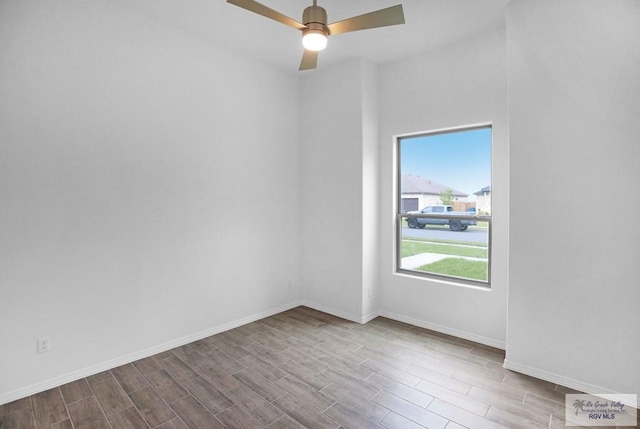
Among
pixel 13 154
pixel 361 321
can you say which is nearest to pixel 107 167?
pixel 13 154

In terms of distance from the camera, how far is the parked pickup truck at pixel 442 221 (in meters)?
3.52

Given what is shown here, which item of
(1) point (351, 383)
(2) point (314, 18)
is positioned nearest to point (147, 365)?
(1) point (351, 383)

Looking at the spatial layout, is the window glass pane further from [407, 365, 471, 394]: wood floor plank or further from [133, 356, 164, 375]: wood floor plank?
[133, 356, 164, 375]: wood floor plank

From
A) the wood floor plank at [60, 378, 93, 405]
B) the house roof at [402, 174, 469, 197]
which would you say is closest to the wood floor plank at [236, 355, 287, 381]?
the wood floor plank at [60, 378, 93, 405]

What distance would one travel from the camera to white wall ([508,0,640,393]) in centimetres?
227

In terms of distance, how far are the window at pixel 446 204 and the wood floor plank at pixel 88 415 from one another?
323 centimetres

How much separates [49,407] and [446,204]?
397 cm

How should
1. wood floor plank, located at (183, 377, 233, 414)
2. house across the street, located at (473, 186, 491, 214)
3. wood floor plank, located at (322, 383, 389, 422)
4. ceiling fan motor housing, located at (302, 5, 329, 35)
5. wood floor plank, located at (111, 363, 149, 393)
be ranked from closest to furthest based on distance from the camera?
ceiling fan motor housing, located at (302, 5, 329, 35) < wood floor plank, located at (322, 383, 389, 422) < wood floor plank, located at (183, 377, 233, 414) < wood floor plank, located at (111, 363, 149, 393) < house across the street, located at (473, 186, 491, 214)

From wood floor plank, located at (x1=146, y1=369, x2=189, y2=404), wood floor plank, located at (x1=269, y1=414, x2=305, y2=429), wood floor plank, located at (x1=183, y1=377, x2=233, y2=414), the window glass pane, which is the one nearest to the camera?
wood floor plank, located at (x1=269, y1=414, x2=305, y2=429)

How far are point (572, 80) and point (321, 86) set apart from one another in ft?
8.78

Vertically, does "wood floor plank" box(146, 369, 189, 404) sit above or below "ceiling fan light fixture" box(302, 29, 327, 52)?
below

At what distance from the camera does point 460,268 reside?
3576 millimetres

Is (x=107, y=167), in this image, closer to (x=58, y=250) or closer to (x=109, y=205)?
(x=109, y=205)

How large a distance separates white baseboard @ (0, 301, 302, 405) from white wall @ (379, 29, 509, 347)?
1.83m
